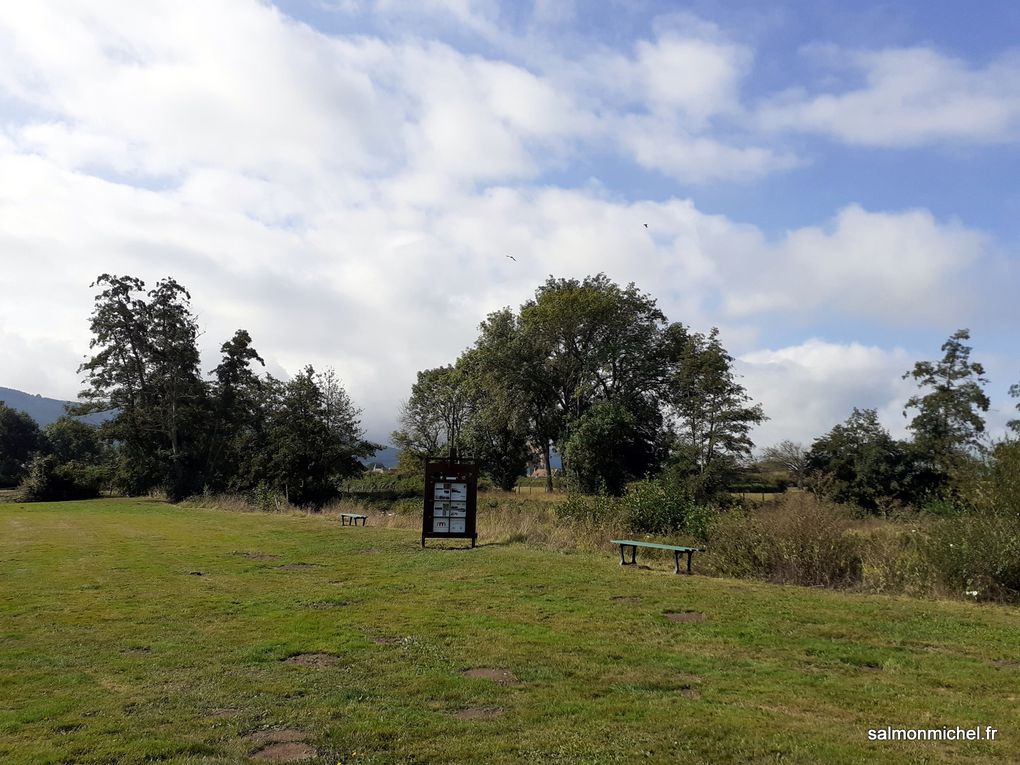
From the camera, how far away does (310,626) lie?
338 inches

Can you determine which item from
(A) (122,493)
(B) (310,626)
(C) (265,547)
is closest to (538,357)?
(C) (265,547)

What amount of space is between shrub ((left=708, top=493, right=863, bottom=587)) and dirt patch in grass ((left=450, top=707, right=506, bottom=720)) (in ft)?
28.7

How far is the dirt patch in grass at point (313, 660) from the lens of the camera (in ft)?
22.3

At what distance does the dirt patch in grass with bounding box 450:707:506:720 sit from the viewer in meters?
5.20

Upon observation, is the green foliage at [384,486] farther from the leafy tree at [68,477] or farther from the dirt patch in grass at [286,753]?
the dirt patch in grass at [286,753]

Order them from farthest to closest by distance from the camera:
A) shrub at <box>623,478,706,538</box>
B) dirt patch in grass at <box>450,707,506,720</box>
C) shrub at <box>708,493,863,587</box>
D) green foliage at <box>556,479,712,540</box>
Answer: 1. shrub at <box>623,478,706,538</box>
2. green foliage at <box>556,479,712,540</box>
3. shrub at <box>708,493,863,587</box>
4. dirt patch in grass at <box>450,707,506,720</box>

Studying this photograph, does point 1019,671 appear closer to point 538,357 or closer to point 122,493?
point 538,357

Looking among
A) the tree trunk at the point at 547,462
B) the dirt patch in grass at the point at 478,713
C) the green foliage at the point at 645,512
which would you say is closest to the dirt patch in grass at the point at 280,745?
the dirt patch in grass at the point at 478,713

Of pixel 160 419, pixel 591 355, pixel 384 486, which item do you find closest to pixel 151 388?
pixel 160 419

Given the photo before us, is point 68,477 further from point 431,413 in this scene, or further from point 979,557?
point 979,557

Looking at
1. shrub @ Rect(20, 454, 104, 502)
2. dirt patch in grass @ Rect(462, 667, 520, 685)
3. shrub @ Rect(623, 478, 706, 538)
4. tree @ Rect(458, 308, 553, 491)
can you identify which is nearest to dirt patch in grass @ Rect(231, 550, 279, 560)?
shrub @ Rect(623, 478, 706, 538)

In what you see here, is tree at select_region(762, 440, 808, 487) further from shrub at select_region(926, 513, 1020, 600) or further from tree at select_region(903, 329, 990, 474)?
shrub at select_region(926, 513, 1020, 600)

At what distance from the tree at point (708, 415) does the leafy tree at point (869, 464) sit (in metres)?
4.42

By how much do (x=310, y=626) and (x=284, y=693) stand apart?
2907mm
